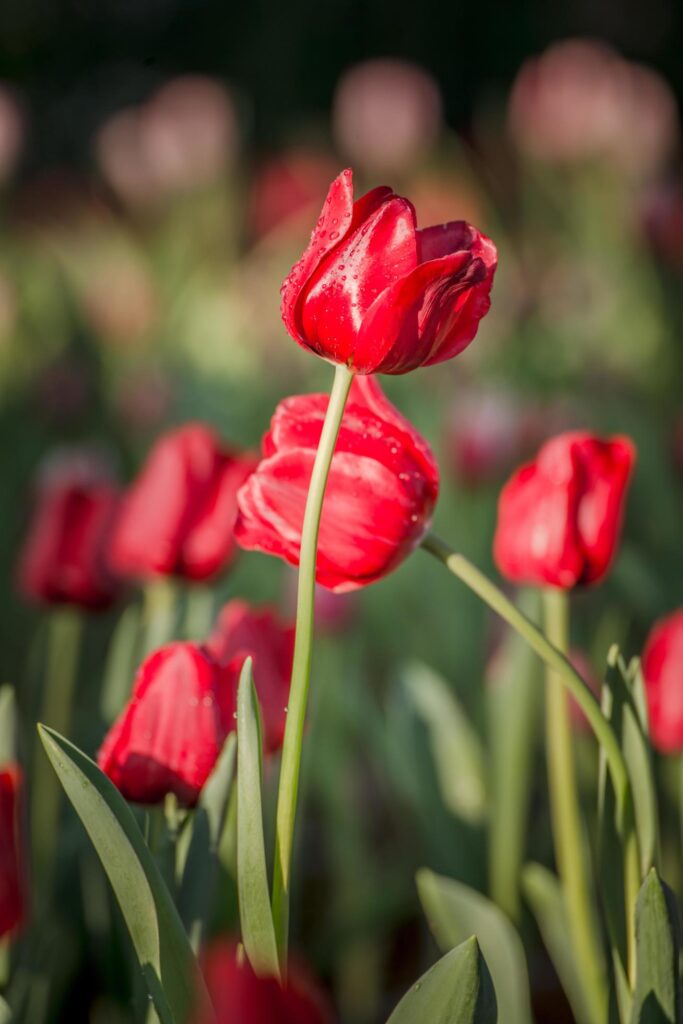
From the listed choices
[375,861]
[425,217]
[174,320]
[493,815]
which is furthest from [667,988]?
[425,217]

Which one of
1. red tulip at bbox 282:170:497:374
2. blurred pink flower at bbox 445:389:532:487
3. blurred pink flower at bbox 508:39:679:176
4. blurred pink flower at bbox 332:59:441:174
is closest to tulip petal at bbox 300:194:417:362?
red tulip at bbox 282:170:497:374

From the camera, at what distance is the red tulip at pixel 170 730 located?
391mm

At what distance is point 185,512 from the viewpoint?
570 mm

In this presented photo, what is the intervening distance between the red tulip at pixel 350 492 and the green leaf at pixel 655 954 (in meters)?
0.13

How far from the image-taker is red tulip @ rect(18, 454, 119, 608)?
0.63m

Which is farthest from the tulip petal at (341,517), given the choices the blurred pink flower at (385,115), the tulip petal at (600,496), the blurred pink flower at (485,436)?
the blurred pink flower at (385,115)

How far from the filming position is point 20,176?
2.40 m

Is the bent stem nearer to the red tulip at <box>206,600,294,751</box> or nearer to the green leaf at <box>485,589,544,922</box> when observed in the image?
the red tulip at <box>206,600,294,751</box>

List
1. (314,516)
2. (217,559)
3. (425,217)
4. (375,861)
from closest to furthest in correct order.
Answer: (314,516) < (217,559) < (375,861) < (425,217)

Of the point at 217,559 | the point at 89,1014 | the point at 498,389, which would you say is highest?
the point at 498,389

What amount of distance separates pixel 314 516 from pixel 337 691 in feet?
1.75

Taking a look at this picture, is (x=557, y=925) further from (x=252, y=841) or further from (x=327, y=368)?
(x=327, y=368)

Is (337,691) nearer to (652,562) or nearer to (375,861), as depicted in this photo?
(375,861)

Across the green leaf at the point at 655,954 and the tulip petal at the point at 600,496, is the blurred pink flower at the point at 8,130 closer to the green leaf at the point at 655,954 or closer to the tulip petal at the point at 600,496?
the tulip petal at the point at 600,496
